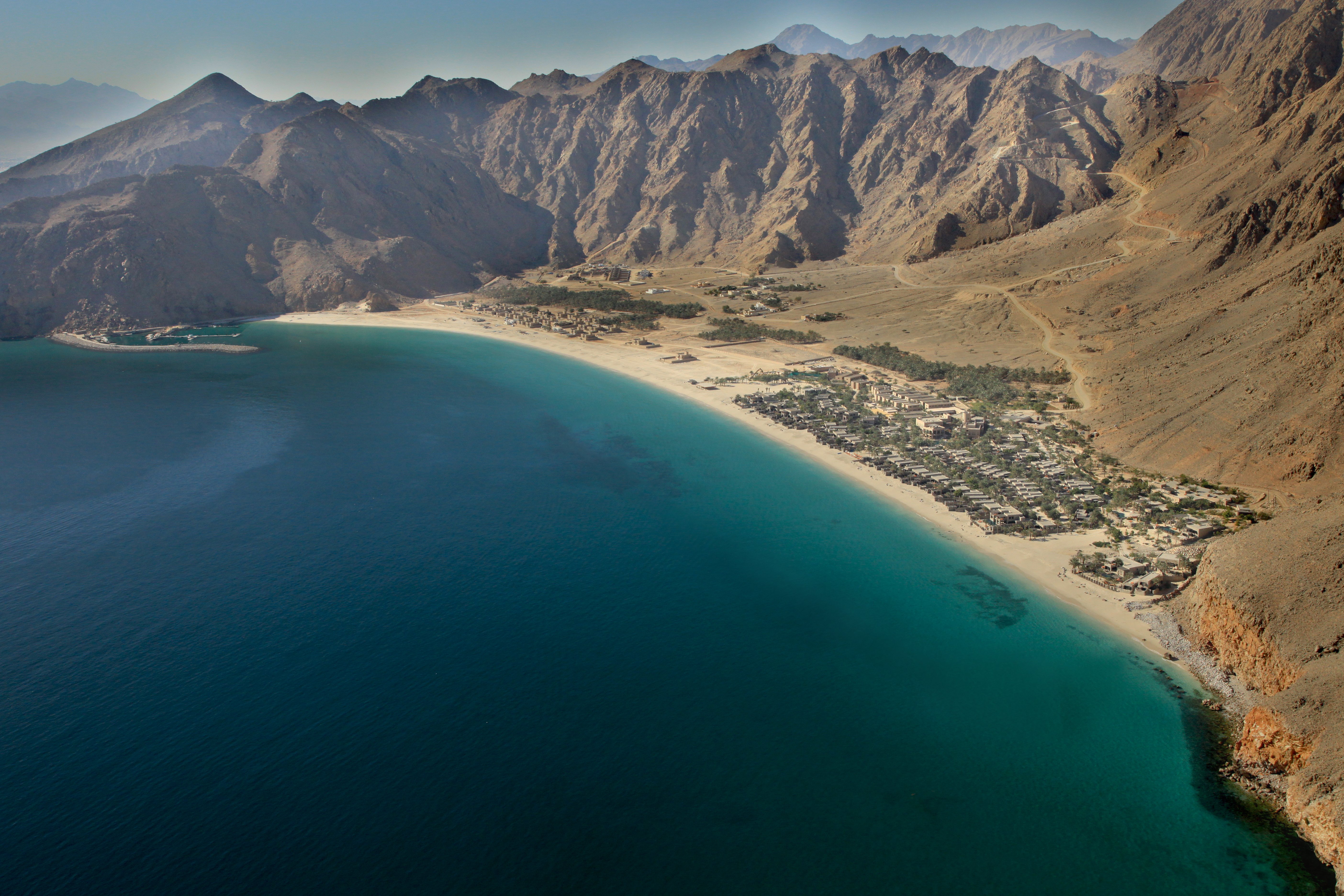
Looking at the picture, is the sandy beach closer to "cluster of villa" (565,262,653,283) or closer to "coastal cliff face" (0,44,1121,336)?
"coastal cliff face" (0,44,1121,336)

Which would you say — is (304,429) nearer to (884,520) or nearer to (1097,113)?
(884,520)

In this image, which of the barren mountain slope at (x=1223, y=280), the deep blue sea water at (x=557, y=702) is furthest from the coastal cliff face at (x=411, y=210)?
the deep blue sea water at (x=557, y=702)

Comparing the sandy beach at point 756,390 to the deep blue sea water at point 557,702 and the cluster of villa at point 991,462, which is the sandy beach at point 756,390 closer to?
the cluster of villa at point 991,462

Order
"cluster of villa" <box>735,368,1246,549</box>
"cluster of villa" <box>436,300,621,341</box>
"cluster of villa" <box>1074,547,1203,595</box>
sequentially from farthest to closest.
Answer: "cluster of villa" <box>436,300,621,341</box>, "cluster of villa" <box>735,368,1246,549</box>, "cluster of villa" <box>1074,547,1203,595</box>

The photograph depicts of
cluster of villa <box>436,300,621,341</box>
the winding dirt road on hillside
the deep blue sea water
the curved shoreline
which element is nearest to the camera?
the deep blue sea water

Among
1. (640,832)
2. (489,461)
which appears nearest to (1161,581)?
(640,832)

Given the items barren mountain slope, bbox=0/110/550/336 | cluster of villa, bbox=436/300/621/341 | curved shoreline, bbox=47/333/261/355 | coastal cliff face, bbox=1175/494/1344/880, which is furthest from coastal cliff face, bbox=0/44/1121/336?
coastal cliff face, bbox=1175/494/1344/880
